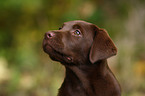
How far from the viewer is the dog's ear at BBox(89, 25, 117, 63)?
373 cm

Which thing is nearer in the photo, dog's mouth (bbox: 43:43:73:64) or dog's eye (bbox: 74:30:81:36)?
dog's mouth (bbox: 43:43:73:64)

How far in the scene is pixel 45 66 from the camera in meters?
7.80

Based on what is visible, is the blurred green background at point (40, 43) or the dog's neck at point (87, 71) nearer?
the dog's neck at point (87, 71)

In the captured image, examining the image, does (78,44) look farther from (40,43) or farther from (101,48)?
(40,43)

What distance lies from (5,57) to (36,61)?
746 millimetres

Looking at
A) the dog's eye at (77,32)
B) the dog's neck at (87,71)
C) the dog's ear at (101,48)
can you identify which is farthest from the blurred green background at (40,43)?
the dog's ear at (101,48)

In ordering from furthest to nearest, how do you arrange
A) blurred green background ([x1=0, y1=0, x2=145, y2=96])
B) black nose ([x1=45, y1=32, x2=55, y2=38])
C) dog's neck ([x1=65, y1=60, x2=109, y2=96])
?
blurred green background ([x1=0, y1=0, x2=145, y2=96])
dog's neck ([x1=65, y1=60, x2=109, y2=96])
black nose ([x1=45, y1=32, x2=55, y2=38])

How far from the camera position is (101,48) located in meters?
3.77

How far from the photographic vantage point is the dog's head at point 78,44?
12.2ft

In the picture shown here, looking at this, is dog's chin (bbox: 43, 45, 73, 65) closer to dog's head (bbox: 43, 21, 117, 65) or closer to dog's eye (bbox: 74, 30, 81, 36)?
dog's head (bbox: 43, 21, 117, 65)

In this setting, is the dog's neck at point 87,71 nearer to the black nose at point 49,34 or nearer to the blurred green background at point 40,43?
the black nose at point 49,34

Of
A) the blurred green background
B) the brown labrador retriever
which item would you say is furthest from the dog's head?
the blurred green background

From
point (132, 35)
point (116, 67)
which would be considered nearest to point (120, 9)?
point (132, 35)

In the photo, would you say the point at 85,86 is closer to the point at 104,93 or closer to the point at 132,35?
the point at 104,93
